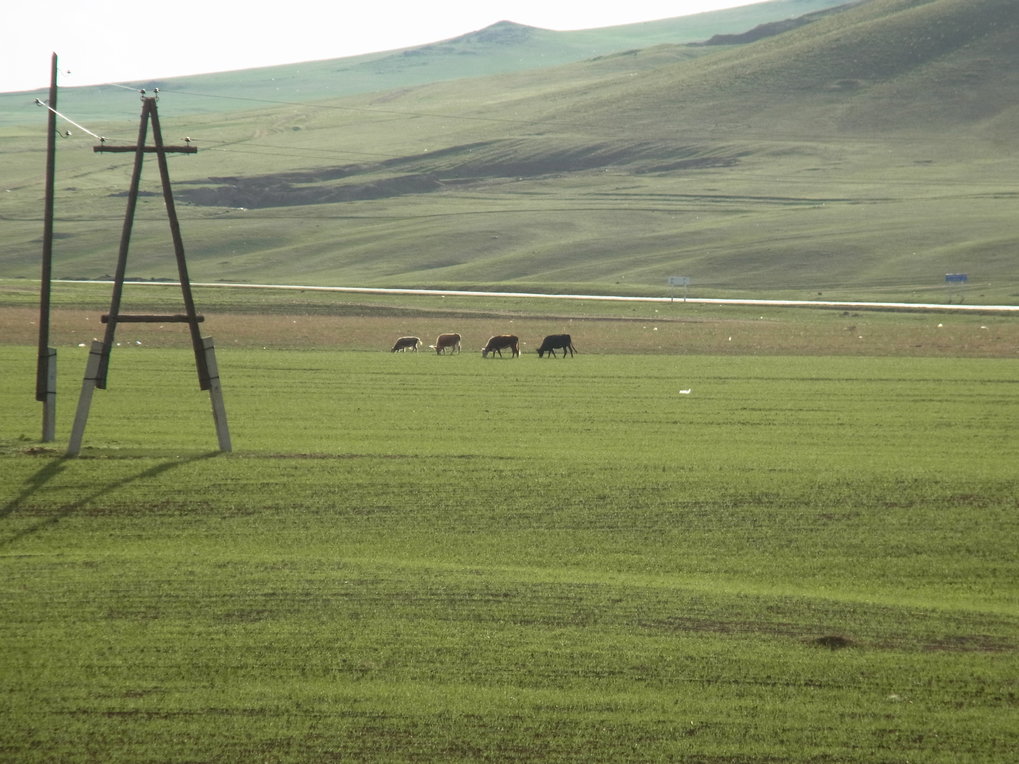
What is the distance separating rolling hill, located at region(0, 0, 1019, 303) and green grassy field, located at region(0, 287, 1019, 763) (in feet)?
202

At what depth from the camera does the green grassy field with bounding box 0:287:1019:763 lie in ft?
30.4

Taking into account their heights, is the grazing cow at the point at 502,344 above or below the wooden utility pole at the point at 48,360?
below

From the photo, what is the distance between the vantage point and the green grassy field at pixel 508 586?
9258 mm

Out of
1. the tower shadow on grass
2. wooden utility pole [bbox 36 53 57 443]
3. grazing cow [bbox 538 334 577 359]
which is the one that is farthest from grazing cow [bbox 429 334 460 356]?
the tower shadow on grass

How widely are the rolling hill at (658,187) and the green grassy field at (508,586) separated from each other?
61.6 m

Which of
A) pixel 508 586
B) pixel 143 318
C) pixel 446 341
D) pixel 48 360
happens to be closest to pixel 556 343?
pixel 446 341

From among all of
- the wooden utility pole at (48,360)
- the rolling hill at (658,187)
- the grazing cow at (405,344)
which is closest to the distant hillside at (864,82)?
the rolling hill at (658,187)

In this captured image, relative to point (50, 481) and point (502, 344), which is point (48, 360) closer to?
point (50, 481)

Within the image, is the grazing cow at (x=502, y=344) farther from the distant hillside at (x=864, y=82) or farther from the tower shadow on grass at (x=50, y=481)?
the distant hillside at (x=864, y=82)

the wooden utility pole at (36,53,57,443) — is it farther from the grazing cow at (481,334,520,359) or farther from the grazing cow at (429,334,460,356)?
the grazing cow at (429,334,460,356)

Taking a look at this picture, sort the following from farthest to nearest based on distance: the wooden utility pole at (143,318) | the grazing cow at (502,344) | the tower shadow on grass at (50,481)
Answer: the grazing cow at (502,344)
the wooden utility pole at (143,318)
the tower shadow on grass at (50,481)

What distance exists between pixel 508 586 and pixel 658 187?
132084 millimetres

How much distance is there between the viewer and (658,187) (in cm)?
14150

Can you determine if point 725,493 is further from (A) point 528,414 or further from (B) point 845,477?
(A) point 528,414
